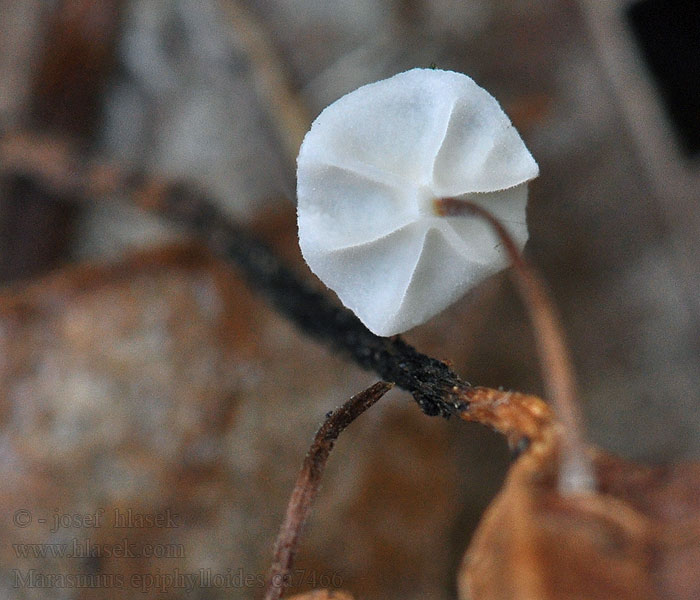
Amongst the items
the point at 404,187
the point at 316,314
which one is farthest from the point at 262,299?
the point at 404,187

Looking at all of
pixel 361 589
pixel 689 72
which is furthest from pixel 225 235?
pixel 689 72

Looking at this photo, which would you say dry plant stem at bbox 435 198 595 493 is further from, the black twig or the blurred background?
the blurred background

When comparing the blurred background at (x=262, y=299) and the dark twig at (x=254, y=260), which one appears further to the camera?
the blurred background at (x=262, y=299)

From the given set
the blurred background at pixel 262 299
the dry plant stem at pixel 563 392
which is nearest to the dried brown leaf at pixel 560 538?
the dry plant stem at pixel 563 392

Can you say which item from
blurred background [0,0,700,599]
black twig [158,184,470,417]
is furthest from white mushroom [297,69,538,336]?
blurred background [0,0,700,599]

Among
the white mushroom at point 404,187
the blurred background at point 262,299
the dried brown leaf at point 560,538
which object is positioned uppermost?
the blurred background at point 262,299

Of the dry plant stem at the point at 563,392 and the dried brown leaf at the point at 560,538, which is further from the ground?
the dry plant stem at the point at 563,392

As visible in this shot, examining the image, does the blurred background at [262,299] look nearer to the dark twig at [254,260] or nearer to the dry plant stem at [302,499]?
the dark twig at [254,260]
